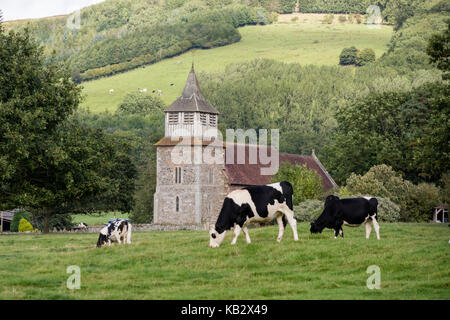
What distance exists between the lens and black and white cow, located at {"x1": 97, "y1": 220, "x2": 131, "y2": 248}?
29328 mm

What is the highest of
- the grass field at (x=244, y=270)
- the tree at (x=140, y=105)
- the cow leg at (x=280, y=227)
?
the tree at (x=140, y=105)

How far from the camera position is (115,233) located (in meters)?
29.4

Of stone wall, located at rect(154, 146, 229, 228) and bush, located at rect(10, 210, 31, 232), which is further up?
stone wall, located at rect(154, 146, 229, 228)

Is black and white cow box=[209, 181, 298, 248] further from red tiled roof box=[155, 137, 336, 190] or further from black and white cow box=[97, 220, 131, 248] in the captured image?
red tiled roof box=[155, 137, 336, 190]

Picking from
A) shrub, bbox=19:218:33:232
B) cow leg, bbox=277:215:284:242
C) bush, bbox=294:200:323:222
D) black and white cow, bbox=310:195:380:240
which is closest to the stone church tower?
shrub, bbox=19:218:33:232

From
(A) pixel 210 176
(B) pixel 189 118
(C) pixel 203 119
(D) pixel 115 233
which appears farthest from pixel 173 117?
(D) pixel 115 233

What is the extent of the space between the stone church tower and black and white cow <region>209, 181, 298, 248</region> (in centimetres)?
5317

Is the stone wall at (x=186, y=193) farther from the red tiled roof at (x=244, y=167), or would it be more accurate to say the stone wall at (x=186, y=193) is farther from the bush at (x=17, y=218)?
the bush at (x=17, y=218)

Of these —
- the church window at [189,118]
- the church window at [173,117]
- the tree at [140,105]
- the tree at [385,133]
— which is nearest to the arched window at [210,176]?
the church window at [189,118]

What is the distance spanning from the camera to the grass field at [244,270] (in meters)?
18.0

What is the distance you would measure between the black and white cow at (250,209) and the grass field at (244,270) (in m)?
0.69

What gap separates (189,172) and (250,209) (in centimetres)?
5607
